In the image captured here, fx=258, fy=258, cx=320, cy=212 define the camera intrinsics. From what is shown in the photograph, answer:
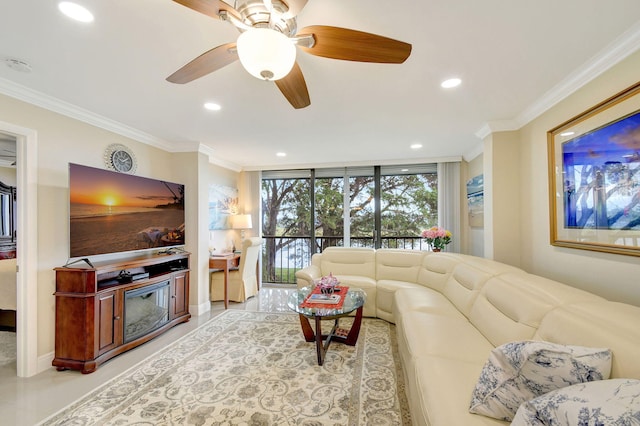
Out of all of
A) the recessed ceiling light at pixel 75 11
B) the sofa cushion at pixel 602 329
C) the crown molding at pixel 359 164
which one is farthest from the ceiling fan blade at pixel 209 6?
the crown molding at pixel 359 164

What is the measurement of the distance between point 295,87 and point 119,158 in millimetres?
2555

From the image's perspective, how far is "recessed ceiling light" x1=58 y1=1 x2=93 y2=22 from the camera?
127 centimetres

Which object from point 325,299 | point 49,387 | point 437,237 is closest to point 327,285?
point 325,299

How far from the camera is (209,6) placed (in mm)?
1053

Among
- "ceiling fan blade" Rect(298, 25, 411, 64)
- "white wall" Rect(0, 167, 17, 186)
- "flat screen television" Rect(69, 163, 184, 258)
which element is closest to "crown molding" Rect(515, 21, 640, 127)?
"ceiling fan blade" Rect(298, 25, 411, 64)

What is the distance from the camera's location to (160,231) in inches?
125

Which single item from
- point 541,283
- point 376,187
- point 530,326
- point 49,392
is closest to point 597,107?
point 541,283

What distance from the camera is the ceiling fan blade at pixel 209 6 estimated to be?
40.5 inches

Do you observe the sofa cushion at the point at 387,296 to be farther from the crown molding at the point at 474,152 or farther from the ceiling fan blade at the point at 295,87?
the ceiling fan blade at the point at 295,87

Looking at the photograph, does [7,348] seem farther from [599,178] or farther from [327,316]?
[599,178]

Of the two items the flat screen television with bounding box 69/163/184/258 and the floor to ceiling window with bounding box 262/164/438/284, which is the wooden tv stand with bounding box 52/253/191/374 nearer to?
the flat screen television with bounding box 69/163/184/258

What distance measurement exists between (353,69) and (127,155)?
111 inches

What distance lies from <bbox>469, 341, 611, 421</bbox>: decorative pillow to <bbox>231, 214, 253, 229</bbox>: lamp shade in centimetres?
427

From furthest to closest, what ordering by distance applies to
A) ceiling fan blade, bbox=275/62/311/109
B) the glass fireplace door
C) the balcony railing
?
the balcony railing
the glass fireplace door
ceiling fan blade, bbox=275/62/311/109
